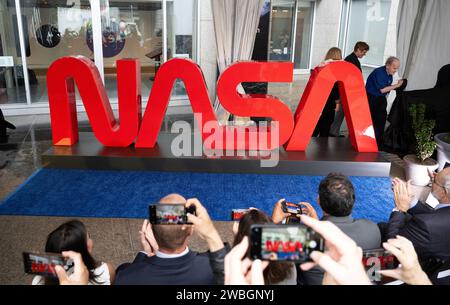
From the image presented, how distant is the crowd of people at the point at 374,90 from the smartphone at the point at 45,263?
473cm

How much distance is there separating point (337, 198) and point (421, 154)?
3.21m

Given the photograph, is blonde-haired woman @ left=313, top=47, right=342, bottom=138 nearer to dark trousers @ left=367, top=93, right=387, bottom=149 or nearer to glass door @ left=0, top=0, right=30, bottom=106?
dark trousers @ left=367, top=93, right=387, bottom=149

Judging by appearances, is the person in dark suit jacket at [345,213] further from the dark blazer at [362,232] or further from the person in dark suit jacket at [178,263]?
the person in dark suit jacket at [178,263]

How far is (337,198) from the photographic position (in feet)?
7.39

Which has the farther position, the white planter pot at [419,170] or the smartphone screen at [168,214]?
the white planter pot at [419,170]

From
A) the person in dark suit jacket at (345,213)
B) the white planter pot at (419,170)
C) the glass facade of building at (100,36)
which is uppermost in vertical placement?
the glass facade of building at (100,36)

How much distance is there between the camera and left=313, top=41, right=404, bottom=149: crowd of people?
572cm

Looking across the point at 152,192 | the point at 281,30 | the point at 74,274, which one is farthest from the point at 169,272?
the point at 281,30

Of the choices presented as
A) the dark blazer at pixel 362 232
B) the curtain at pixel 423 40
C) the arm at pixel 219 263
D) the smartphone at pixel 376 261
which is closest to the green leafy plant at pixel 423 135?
the curtain at pixel 423 40

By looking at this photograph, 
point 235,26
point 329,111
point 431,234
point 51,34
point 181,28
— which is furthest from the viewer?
point 181,28

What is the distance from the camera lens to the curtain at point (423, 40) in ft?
19.6

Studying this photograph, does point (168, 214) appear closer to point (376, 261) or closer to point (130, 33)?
point (376, 261)

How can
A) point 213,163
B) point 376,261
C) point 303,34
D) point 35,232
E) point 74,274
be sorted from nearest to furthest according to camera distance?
point 74,274 → point 376,261 → point 35,232 → point 213,163 → point 303,34

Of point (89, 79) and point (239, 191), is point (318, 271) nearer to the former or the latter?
point (239, 191)
